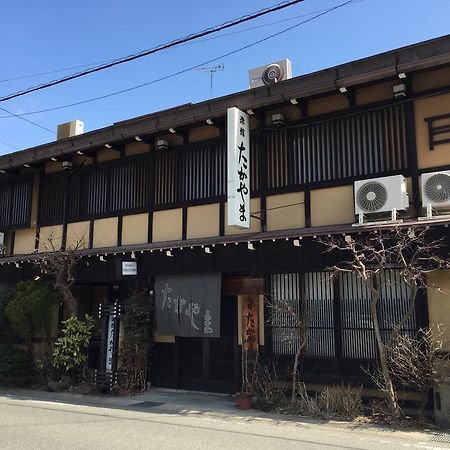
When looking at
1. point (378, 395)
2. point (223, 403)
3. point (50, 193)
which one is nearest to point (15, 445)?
point (223, 403)

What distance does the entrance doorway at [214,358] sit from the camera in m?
12.4

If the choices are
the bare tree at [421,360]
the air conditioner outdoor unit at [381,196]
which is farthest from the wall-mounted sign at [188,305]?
the bare tree at [421,360]

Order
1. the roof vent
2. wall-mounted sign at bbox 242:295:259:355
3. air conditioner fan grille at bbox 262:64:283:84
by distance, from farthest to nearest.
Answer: the roof vent
air conditioner fan grille at bbox 262:64:283:84
wall-mounted sign at bbox 242:295:259:355

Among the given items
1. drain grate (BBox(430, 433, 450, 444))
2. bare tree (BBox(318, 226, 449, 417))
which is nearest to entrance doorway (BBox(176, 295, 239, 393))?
bare tree (BBox(318, 226, 449, 417))

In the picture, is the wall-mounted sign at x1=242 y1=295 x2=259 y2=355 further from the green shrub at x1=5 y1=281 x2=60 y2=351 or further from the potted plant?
the green shrub at x1=5 y1=281 x2=60 y2=351

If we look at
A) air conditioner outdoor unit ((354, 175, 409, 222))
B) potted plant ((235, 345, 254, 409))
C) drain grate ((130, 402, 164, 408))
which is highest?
air conditioner outdoor unit ((354, 175, 409, 222))

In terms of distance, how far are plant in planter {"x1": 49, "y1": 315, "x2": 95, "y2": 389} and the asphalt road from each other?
2.51m

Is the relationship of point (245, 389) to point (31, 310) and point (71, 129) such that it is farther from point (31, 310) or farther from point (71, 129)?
point (71, 129)

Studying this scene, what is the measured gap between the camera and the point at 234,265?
12.0 m

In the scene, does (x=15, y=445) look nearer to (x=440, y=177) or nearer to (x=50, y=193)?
(x=440, y=177)

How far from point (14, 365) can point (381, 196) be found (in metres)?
10.00

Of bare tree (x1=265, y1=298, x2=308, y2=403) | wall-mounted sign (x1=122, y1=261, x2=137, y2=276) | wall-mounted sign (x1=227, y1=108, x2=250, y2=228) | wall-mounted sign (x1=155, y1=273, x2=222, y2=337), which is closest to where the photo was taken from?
bare tree (x1=265, y1=298, x2=308, y2=403)

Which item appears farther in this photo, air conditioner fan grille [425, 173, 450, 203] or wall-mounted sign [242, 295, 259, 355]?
wall-mounted sign [242, 295, 259, 355]

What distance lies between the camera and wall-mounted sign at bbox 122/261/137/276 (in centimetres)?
1327
